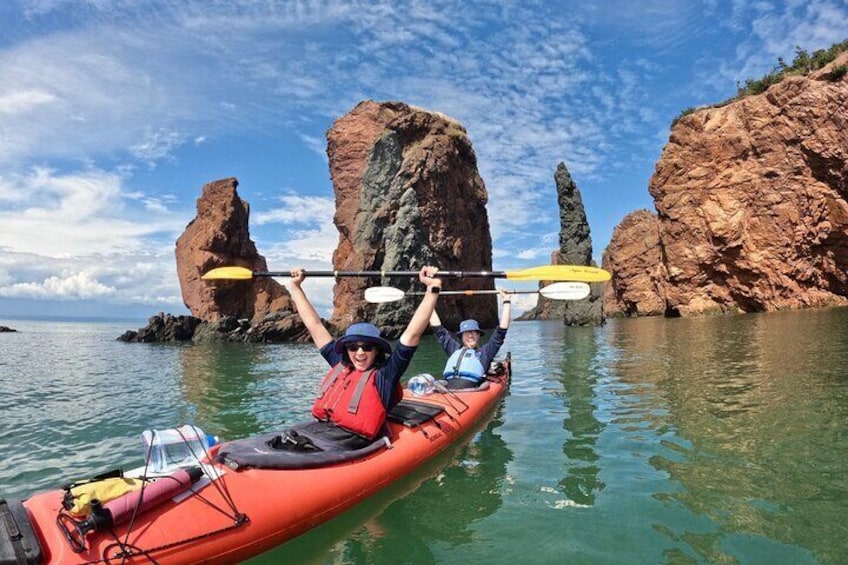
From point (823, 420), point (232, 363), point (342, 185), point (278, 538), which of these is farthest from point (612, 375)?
point (342, 185)

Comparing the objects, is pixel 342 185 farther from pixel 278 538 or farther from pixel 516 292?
pixel 278 538

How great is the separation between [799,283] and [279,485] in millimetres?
42608

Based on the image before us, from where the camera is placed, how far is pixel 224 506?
13.2 ft

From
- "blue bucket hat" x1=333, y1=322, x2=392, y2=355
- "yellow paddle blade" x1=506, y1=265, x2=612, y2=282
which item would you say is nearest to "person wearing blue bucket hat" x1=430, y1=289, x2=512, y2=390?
"yellow paddle blade" x1=506, y1=265, x2=612, y2=282

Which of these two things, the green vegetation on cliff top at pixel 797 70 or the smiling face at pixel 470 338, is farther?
the green vegetation on cliff top at pixel 797 70

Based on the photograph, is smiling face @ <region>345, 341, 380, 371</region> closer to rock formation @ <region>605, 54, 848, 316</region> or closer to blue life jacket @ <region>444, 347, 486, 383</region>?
blue life jacket @ <region>444, 347, 486, 383</region>

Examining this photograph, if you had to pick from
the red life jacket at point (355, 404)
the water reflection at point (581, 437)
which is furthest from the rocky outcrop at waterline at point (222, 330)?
the red life jacket at point (355, 404)

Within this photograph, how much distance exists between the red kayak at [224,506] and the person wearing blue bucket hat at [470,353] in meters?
3.09

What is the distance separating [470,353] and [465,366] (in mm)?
276

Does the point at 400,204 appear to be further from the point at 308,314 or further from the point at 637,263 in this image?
the point at 308,314

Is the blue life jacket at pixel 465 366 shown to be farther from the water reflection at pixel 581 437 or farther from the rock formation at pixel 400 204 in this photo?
the rock formation at pixel 400 204

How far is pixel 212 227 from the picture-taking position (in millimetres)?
43281

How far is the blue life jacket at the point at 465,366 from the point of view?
9211 mm

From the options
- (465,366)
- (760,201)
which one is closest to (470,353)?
(465,366)
